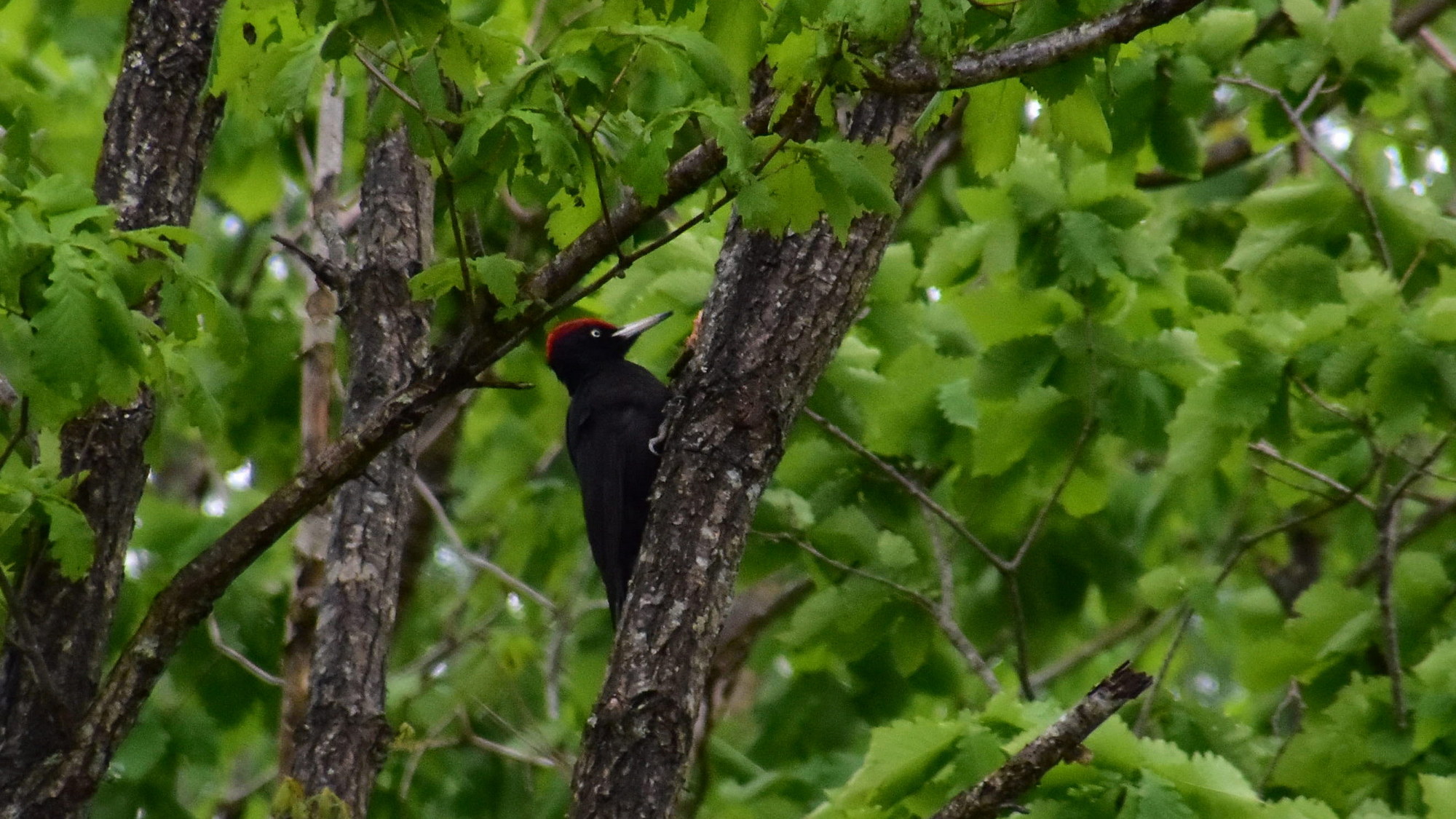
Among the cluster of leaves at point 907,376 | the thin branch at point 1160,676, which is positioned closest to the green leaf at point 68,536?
the cluster of leaves at point 907,376

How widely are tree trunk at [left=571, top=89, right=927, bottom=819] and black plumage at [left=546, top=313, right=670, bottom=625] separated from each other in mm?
1887

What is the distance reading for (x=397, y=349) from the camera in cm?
468

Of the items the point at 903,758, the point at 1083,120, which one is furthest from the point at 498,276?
the point at 903,758

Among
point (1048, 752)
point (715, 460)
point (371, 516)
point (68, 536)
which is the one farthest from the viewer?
point (371, 516)

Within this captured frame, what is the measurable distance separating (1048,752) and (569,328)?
361 centimetres

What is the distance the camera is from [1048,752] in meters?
2.97

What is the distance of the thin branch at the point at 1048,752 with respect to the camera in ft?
9.39

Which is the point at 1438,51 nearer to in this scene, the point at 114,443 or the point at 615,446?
the point at 615,446

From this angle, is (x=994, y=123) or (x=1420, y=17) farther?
(x=1420, y=17)

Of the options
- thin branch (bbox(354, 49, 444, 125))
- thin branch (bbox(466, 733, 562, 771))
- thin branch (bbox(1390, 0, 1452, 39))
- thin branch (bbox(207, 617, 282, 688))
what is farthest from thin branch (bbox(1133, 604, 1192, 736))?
thin branch (bbox(1390, 0, 1452, 39))

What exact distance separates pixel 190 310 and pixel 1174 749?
8.09 ft

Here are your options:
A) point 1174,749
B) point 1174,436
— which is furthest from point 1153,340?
point 1174,749

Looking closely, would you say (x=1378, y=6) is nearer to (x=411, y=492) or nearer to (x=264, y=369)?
(x=411, y=492)

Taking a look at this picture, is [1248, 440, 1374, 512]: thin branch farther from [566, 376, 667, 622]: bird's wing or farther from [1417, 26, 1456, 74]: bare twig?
[1417, 26, 1456, 74]: bare twig
